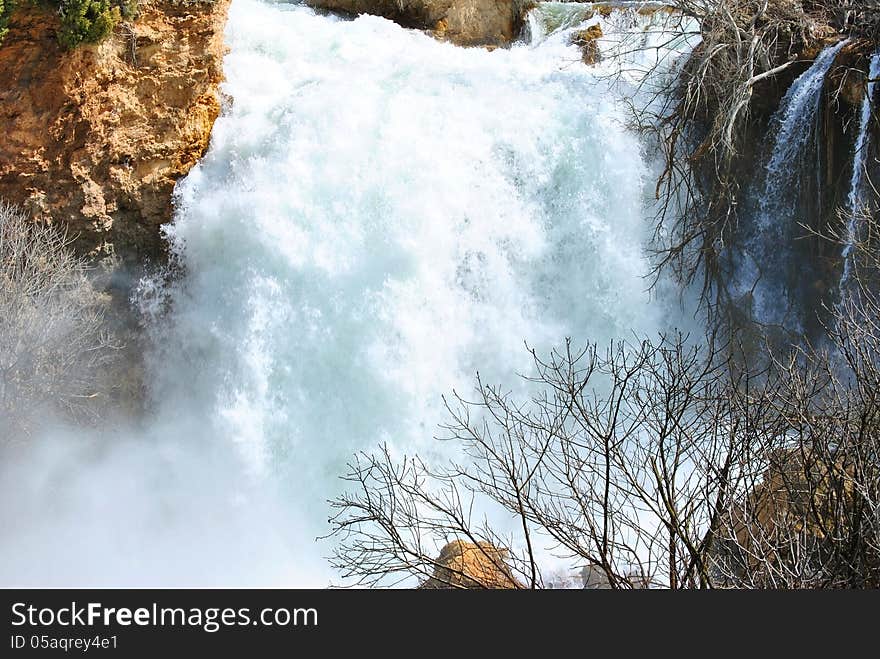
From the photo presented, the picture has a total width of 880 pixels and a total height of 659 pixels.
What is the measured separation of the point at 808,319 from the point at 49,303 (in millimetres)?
10240

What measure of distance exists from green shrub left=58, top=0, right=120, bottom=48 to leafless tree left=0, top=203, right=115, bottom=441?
2.56 meters

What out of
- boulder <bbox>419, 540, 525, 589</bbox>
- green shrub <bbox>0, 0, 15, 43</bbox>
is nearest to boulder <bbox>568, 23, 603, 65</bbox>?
green shrub <bbox>0, 0, 15, 43</bbox>

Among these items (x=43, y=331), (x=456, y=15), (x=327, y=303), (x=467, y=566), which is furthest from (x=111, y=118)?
(x=467, y=566)

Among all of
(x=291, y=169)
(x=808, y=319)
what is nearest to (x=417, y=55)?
(x=291, y=169)

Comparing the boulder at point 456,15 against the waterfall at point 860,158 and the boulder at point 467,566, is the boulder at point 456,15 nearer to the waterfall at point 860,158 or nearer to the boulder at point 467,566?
the waterfall at point 860,158

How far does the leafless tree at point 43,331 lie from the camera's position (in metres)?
11.9

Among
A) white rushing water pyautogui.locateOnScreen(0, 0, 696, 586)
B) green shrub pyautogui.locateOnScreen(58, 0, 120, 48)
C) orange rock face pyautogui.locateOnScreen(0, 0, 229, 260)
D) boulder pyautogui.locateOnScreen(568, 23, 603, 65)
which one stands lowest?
white rushing water pyautogui.locateOnScreen(0, 0, 696, 586)

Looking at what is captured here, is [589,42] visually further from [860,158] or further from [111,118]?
[111,118]

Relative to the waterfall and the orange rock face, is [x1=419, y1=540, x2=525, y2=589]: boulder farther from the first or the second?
the orange rock face

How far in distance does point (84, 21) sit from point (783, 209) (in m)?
10.0

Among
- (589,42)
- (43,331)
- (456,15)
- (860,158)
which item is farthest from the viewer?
(456,15)

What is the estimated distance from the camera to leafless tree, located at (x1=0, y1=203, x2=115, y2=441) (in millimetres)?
11922

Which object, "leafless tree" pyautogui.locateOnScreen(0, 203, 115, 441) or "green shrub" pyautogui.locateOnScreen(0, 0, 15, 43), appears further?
"green shrub" pyautogui.locateOnScreen(0, 0, 15, 43)

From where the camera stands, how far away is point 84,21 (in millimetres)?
12844
